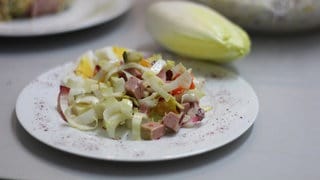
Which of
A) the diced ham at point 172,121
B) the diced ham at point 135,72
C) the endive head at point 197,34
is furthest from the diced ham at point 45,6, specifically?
the diced ham at point 172,121

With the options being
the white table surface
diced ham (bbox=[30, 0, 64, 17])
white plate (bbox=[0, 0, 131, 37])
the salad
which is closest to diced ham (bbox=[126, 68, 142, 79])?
the salad

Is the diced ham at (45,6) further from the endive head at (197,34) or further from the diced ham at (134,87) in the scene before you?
the diced ham at (134,87)

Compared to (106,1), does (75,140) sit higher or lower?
lower

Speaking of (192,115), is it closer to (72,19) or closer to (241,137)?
(241,137)

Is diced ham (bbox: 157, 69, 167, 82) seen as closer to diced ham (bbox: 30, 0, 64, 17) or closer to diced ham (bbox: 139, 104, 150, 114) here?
diced ham (bbox: 139, 104, 150, 114)

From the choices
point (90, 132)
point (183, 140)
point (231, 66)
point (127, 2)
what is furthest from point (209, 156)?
point (127, 2)

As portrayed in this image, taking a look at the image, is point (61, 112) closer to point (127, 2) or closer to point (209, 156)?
point (209, 156)
